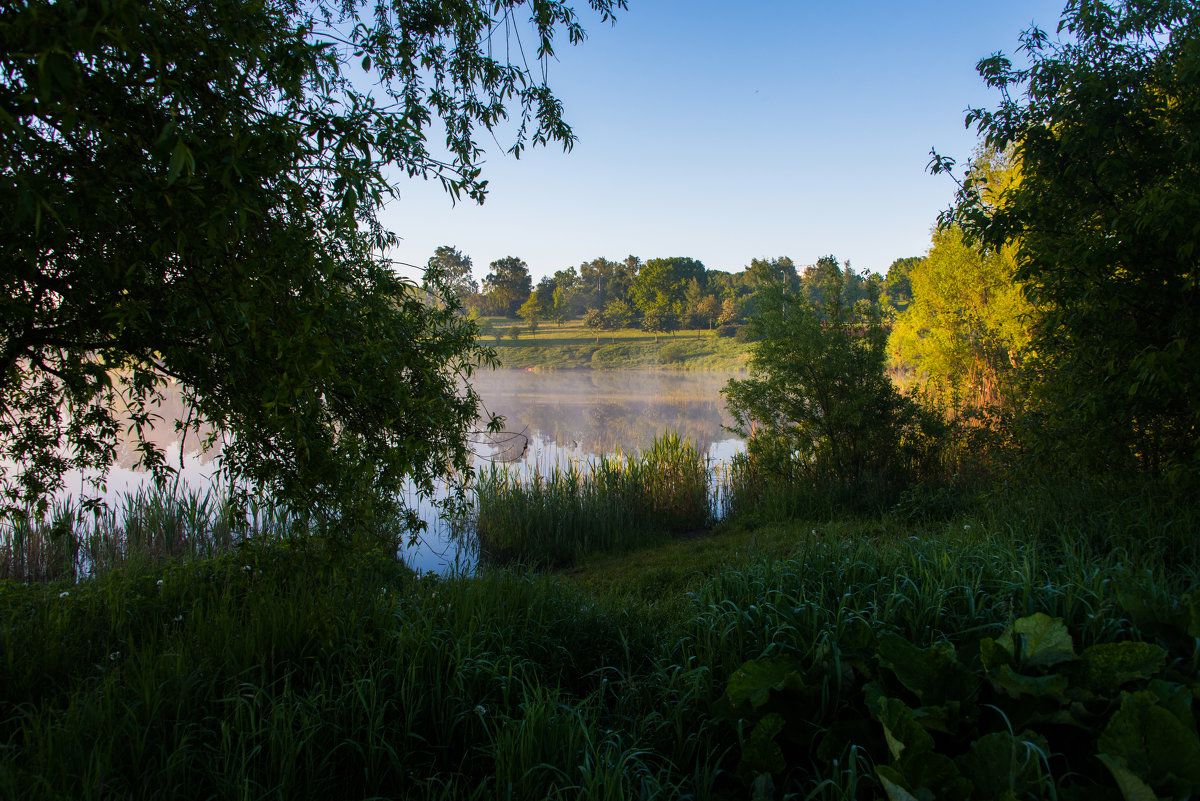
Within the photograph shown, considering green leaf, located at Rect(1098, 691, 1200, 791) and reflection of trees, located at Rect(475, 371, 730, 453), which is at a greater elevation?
green leaf, located at Rect(1098, 691, 1200, 791)

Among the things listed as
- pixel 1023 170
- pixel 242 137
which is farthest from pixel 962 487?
pixel 242 137

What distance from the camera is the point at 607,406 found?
23.6m

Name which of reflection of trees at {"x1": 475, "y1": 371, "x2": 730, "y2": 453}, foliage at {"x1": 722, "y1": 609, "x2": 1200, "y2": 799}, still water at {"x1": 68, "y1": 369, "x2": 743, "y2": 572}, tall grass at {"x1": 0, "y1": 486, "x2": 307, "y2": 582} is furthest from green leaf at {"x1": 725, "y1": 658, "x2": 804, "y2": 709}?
reflection of trees at {"x1": 475, "y1": 371, "x2": 730, "y2": 453}

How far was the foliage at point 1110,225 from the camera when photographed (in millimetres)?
3805

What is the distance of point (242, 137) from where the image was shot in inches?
65.6

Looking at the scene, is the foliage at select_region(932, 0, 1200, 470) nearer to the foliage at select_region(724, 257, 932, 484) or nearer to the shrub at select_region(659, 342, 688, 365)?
the foliage at select_region(724, 257, 932, 484)

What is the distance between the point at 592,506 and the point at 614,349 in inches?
1295

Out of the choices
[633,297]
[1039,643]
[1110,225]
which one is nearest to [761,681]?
[1039,643]

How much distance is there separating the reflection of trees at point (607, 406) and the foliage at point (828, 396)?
3.16 m

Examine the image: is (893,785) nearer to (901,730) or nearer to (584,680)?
(901,730)

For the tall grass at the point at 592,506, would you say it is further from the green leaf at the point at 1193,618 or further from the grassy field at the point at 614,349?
the grassy field at the point at 614,349

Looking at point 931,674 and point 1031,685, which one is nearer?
point 1031,685

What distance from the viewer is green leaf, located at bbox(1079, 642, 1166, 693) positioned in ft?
6.75

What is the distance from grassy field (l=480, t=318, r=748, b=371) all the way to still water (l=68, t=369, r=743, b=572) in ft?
6.64
